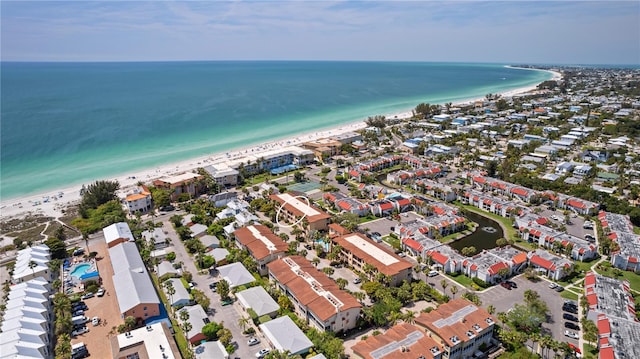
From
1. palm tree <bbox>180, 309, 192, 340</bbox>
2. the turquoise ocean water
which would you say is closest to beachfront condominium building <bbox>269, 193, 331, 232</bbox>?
palm tree <bbox>180, 309, 192, 340</bbox>

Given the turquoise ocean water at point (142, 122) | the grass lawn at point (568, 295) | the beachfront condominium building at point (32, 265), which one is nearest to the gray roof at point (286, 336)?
the grass lawn at point (568, 295)

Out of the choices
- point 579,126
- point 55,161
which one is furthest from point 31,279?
point 579,126

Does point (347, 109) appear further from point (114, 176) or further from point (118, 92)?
point (118, 92)

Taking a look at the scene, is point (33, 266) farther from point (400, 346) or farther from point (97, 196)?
point (400, 346)

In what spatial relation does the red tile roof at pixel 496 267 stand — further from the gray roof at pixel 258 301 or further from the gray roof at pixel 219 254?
the gray roof at pixel 219 254

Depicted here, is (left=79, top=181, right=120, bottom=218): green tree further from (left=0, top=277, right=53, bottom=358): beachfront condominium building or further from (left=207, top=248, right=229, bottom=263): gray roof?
(left=207, top=248, right=229, bottom=263): gray roof

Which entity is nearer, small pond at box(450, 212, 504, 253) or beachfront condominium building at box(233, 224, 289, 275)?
beachfront condominium building at box(233, 224, 289, 275)
